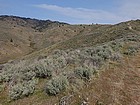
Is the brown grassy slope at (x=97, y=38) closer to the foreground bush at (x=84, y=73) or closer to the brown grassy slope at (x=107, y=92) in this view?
the brown grassy slope at (x=107, y=92)

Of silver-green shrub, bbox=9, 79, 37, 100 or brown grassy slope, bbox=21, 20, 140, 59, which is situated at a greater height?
silver-green shrub, bbox=9, 79, 37, 100

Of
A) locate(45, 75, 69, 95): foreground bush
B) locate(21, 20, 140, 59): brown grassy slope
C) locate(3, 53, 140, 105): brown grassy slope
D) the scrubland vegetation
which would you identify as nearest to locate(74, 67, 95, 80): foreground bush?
the scrubland vegetation

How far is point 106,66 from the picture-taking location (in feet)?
38.3

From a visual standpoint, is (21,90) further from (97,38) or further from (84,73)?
(97,38)

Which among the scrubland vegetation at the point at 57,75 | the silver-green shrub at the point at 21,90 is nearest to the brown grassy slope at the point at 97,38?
the scrubland vegetation at the point at 57,75

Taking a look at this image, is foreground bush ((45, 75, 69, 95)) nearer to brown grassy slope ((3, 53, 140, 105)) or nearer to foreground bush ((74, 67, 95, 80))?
brown grassy slope ((3, 53, 140, 105))

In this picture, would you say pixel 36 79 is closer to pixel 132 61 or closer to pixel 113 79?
pixel 113 79

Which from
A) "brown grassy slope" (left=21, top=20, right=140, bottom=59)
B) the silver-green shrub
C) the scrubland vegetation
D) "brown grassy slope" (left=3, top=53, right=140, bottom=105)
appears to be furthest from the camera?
"brown grassy slope" (left=21, top=20, right=140, bottom=59)

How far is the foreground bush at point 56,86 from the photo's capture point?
9.52 m

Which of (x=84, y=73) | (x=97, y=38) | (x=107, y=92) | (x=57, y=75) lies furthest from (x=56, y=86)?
(x=97, y=38)

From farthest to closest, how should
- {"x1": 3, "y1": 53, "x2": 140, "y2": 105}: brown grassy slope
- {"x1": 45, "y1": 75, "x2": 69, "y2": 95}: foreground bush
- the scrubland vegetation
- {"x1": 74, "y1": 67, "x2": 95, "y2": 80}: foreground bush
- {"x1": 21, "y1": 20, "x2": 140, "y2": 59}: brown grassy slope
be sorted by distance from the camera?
{"x1": 21, "y1": 20, "x2": 140, "y2": 59}: brown grassy slope, {"x1": 74, "y1": 67, "x2": 95, "y2": 80}: foreground bush, the scrubland vegetation, {"x1": 45, "y1": 75, "x2": 69, "y2": 95}: foreground bush, {"x1": 3, "y1": 53, "x2": 140, "y2": 105}: brown grassy slope

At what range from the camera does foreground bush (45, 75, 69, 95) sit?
375 inches

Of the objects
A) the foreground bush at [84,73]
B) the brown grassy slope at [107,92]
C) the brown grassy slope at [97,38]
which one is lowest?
the brown grassy slope at [97,38]

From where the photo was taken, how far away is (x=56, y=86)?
960cm
